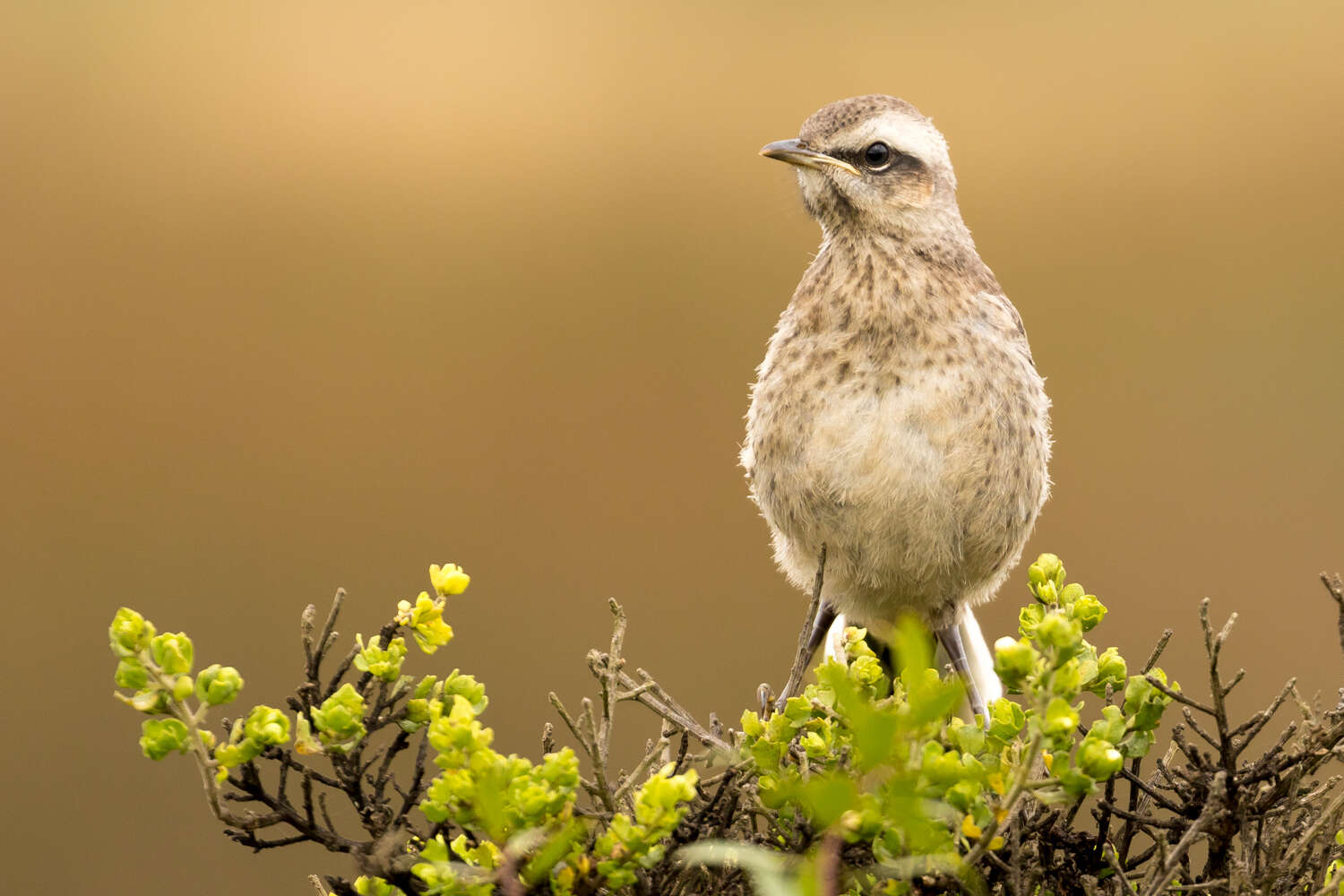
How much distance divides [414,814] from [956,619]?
158cm

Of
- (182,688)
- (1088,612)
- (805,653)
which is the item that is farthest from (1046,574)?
(182,688)

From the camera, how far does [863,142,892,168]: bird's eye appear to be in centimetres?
236

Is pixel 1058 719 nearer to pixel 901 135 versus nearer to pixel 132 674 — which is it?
pixel 132 674

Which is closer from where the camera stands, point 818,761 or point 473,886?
point 473,886

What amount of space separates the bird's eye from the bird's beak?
3 centimetres

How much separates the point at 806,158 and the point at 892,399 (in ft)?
1.65

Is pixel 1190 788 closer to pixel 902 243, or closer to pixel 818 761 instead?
pixel 818 761

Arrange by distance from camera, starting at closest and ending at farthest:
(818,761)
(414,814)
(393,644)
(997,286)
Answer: (393,644) < (818,761) < (997,286) < (414,814)

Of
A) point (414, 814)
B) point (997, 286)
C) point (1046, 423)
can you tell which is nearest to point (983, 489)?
point (1046, 423)

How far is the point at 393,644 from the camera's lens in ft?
3.78

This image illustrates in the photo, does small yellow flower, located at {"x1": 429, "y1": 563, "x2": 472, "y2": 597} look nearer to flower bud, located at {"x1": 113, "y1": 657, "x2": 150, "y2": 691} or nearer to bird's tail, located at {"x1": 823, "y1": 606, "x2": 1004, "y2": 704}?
flower bud, located at {"x1": 113, "y1": 657, "x2": 150, "y2": 691}

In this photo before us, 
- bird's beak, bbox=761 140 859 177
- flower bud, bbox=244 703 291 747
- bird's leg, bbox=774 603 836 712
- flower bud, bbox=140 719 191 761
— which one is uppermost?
bird's beak, bbox=761 140 859 177

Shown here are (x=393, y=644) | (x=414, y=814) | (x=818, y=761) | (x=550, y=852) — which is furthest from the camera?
(x=414, y=814)

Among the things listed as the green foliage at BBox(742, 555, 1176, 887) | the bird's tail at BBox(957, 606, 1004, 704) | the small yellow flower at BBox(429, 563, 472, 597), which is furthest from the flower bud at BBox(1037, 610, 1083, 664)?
the bird's tail at BBox(957, 606, 1004, 704)
